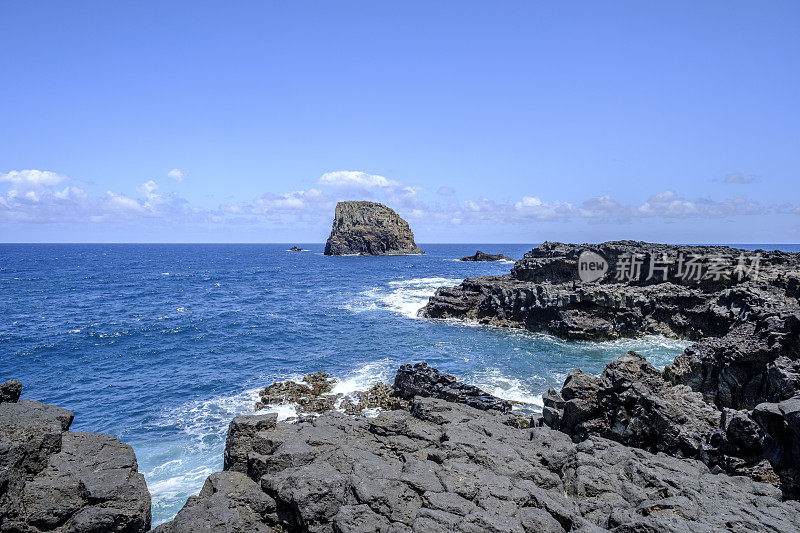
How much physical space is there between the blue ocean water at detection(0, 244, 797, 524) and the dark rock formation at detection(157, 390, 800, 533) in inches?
264

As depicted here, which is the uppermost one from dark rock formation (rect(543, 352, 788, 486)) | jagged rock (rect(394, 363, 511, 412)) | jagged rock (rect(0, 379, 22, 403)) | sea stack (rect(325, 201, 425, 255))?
sea stack (rect(325, 201, 425, 255))

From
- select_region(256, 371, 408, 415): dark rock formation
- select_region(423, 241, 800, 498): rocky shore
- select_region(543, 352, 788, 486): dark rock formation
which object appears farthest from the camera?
select_region(256, 371, 408, 415): dark rock formation

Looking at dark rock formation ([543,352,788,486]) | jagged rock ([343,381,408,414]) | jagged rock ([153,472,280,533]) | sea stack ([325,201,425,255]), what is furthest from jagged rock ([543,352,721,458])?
sea stack ([325,201,425,255])

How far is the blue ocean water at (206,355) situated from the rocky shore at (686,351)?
3984mm

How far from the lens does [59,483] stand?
37.4 ft

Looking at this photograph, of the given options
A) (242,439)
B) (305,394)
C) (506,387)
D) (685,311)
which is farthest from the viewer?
(685,311)

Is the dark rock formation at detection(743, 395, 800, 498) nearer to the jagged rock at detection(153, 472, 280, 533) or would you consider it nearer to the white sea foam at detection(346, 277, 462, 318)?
the jagged rock at detection(153, 472, 280, 533)

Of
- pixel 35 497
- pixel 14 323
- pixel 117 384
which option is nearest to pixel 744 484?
pixel 35 497

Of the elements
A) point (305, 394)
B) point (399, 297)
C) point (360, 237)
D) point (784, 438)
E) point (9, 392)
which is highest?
point (360, 237)

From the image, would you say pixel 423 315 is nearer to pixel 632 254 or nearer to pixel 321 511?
pixel 632 254

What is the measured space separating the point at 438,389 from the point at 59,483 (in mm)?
18784

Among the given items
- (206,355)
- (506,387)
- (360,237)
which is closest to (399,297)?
(206,355)

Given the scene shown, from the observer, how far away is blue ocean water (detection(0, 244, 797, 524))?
76.1ft

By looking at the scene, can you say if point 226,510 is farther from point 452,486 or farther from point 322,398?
point 322,398
